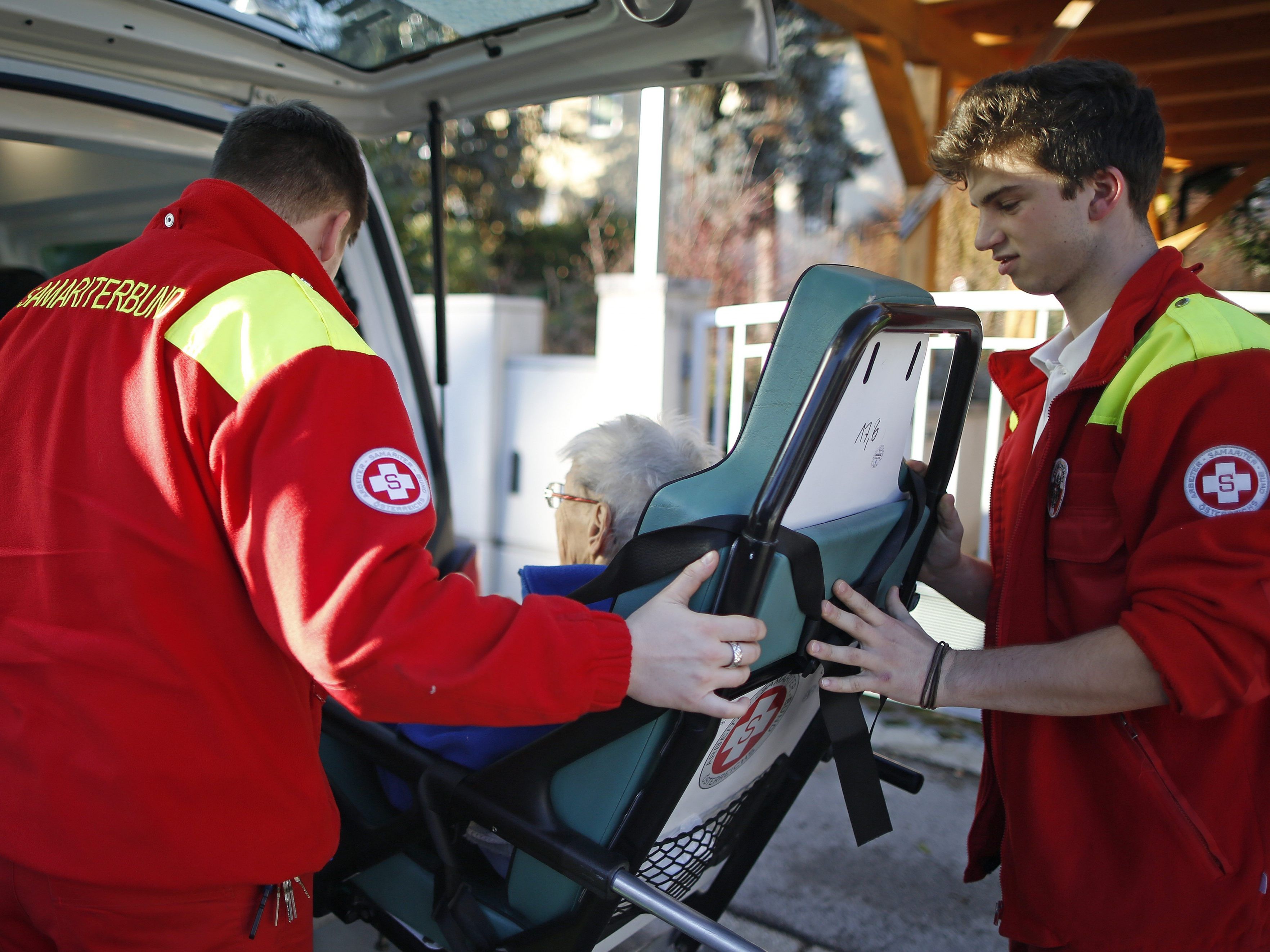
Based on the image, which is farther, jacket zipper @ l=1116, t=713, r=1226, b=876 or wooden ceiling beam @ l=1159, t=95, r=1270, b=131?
wooden ceiling beam @ l=1159, t=95, r=1270, b=131

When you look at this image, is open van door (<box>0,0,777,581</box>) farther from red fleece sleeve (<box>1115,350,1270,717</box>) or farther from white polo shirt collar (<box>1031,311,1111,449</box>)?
red fleece sleeve (<box>1115,350,1270,717</box>)

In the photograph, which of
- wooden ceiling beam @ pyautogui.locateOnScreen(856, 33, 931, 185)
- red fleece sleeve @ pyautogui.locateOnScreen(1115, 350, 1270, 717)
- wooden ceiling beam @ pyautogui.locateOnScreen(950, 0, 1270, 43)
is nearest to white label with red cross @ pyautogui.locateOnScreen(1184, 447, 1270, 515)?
red fleece sleeve @ pyautogui.locateOnScreen(1115, 350, 1270, 717)

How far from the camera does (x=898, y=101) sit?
5762mm

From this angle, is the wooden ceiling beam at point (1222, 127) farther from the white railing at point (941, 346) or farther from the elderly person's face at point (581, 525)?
the elderly person's face at point (581, 525)

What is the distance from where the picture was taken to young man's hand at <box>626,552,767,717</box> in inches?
45.5

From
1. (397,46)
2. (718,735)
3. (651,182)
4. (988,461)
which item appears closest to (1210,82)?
(651,182)

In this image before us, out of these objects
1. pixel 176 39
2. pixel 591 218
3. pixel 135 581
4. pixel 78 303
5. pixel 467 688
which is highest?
pixel 591 218

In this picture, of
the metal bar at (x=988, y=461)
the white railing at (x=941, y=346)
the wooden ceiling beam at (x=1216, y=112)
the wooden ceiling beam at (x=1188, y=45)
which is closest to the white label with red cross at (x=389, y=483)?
the white railing at (x=941, y=346)

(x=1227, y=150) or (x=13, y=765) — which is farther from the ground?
(x=1227, y=150)

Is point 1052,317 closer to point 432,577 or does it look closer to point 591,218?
point 591,218

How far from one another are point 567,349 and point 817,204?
3.83 metres

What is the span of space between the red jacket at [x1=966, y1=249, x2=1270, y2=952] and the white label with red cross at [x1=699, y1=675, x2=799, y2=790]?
34 centimetres

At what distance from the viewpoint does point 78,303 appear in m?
1.14

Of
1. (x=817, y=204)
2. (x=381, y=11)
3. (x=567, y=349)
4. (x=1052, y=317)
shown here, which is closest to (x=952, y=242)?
(x=1052, y=317)
